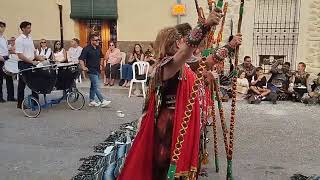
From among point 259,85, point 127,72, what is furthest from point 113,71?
point 259,85

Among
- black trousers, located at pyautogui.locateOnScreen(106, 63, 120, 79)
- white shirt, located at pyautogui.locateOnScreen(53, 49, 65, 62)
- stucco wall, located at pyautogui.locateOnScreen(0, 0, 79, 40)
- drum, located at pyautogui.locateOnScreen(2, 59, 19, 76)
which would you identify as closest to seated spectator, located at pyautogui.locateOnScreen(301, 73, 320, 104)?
black trousers, located at pyautogui.locateOnScreen(106, 63, 120, 79)

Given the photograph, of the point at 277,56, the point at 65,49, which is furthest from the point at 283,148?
the point at 65,49

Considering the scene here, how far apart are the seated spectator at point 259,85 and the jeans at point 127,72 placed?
3259 millimetres

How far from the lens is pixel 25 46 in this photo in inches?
303

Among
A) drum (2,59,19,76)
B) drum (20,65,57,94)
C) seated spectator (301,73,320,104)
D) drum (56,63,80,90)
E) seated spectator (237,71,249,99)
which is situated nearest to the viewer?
drum (20,65,57,94)

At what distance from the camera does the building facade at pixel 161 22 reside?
11.8m

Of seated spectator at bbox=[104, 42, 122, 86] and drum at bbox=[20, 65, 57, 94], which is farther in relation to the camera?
seated spectator at bbox=[104, 42, 122, 86]

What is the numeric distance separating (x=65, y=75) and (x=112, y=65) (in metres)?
3.81

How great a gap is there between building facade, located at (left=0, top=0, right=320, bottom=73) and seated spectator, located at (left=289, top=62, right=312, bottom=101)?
6.41 feet

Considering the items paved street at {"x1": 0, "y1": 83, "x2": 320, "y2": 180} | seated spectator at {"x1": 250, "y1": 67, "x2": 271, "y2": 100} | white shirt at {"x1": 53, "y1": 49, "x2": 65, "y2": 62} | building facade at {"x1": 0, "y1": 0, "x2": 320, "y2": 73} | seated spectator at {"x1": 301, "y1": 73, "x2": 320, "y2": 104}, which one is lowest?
paved street at {"x1": 0, "y1": 83, "x2": 320, "y2": 180}

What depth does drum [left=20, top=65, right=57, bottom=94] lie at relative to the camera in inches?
291

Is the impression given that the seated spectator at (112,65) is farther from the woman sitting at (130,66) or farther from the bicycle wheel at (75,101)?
the bicycle wheel at (75,101)

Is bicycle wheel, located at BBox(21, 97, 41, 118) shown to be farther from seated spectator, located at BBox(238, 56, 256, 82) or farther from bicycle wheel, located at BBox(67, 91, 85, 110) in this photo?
seated spectator, located at BBox(238, 56, 256, 82)

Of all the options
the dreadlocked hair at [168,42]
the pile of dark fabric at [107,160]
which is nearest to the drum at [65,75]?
the pile of dark fabric at [107,160]
